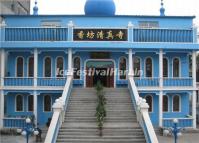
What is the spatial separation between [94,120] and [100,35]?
6017 mm

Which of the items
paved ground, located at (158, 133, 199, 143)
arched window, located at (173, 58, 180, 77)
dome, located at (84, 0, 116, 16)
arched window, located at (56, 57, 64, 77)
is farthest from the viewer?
dome, located at (84, 0, 116, 16)

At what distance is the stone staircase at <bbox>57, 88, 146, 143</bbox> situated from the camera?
717 inches

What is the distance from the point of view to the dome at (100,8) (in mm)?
27469

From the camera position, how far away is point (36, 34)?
24.5m

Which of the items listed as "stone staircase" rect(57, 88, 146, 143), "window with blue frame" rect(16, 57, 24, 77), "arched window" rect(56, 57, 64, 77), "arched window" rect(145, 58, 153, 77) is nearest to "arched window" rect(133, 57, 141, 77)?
Answer: "arched window" rect(145, 58, 153, 77)

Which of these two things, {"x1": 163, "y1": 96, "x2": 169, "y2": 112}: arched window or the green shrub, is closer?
the green shrub

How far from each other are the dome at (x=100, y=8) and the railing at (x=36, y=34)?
3.70 m

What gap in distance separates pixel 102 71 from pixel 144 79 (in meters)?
3.05

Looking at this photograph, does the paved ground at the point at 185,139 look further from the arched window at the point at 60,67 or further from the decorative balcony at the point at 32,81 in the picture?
the arched window at the point at 60,67

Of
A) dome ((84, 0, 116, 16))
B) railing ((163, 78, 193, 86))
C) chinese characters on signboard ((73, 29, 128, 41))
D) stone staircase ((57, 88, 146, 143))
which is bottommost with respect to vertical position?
stone staircase ((57, 88, 146, 143))

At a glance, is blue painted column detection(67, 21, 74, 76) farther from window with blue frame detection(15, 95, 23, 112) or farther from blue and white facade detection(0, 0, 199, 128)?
window with blue frame detection(15, 95, 23, 112)

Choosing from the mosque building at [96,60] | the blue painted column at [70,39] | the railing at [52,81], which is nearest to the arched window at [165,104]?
the mosque building at [96,60]

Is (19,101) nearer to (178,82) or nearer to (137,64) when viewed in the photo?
(137,64)

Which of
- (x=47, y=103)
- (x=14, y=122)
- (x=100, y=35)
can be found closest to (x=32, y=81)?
(x=47, y=103)
